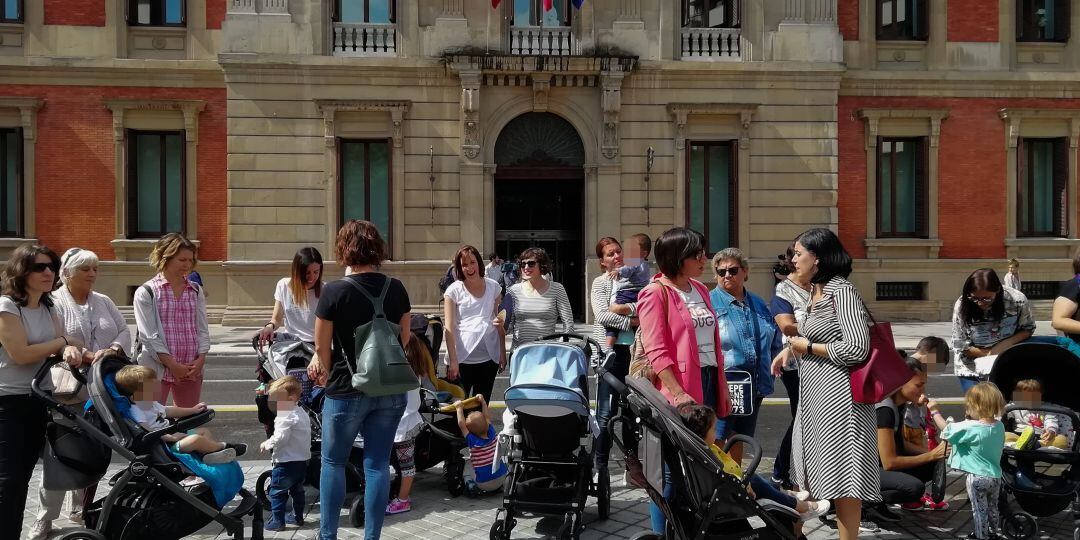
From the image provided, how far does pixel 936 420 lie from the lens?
20.7 ft

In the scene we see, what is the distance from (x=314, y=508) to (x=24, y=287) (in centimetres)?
259

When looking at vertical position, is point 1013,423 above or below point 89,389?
below

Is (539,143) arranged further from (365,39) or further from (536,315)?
(536,315)

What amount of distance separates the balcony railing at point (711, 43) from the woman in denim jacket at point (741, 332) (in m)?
15.8

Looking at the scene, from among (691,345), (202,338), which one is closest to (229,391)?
(202,338)

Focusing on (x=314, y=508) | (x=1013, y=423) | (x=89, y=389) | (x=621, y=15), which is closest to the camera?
(x=89, y=389)

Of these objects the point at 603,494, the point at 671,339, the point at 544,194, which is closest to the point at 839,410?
the point at 671,339

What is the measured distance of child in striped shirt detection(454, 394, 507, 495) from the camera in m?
6.59

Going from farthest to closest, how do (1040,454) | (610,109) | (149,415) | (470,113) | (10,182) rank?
(10,182) < (610,109) < (470,113) < (1040,454) < (149,415)

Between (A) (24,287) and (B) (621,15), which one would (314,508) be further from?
(B) (621,15)

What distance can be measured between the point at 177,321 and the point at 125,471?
1703 mm

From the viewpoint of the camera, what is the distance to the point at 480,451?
6.64 metres

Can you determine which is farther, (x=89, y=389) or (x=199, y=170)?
(x=199, y=170)

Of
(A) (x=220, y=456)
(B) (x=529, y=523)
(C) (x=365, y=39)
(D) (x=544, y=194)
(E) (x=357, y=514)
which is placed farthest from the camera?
(D) (x=544, y=194)
